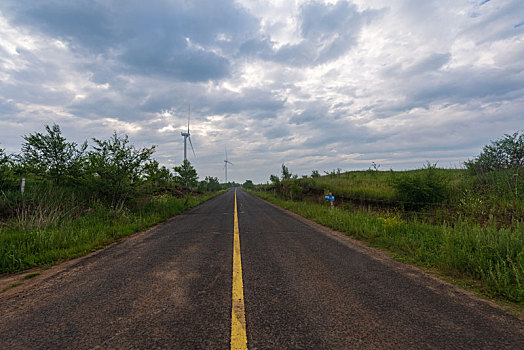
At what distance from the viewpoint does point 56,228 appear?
659 cm

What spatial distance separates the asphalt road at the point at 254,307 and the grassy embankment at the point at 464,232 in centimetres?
65

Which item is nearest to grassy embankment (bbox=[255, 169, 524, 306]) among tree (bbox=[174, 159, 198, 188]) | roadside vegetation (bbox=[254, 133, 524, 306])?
roadside vegetation (bbox=[254, 133, 524, 306])

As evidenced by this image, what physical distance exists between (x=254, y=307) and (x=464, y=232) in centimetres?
530

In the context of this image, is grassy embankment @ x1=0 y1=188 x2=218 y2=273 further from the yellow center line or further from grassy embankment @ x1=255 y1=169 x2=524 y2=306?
grassy embankment @ x1=255 y1=169 x2=524 y2=306

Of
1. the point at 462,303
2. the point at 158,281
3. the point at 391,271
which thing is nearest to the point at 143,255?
the point at 158,281

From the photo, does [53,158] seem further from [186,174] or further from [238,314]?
[186,174]

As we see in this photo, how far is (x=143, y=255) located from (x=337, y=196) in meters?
13.8

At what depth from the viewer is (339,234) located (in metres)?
7.58

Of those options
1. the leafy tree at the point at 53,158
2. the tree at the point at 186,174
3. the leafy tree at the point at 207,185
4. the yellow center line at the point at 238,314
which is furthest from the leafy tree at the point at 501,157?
the leafy tree at the point at 207,185

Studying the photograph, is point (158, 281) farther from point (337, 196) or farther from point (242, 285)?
point (337, 196)

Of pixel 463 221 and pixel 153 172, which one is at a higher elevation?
pixel 153 172

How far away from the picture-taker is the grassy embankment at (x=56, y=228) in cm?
481

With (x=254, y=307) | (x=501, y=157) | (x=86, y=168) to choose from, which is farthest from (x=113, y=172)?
(x=501, y=157)

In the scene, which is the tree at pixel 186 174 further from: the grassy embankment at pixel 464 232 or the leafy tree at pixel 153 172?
the grassy embankment at pixel 464 232
